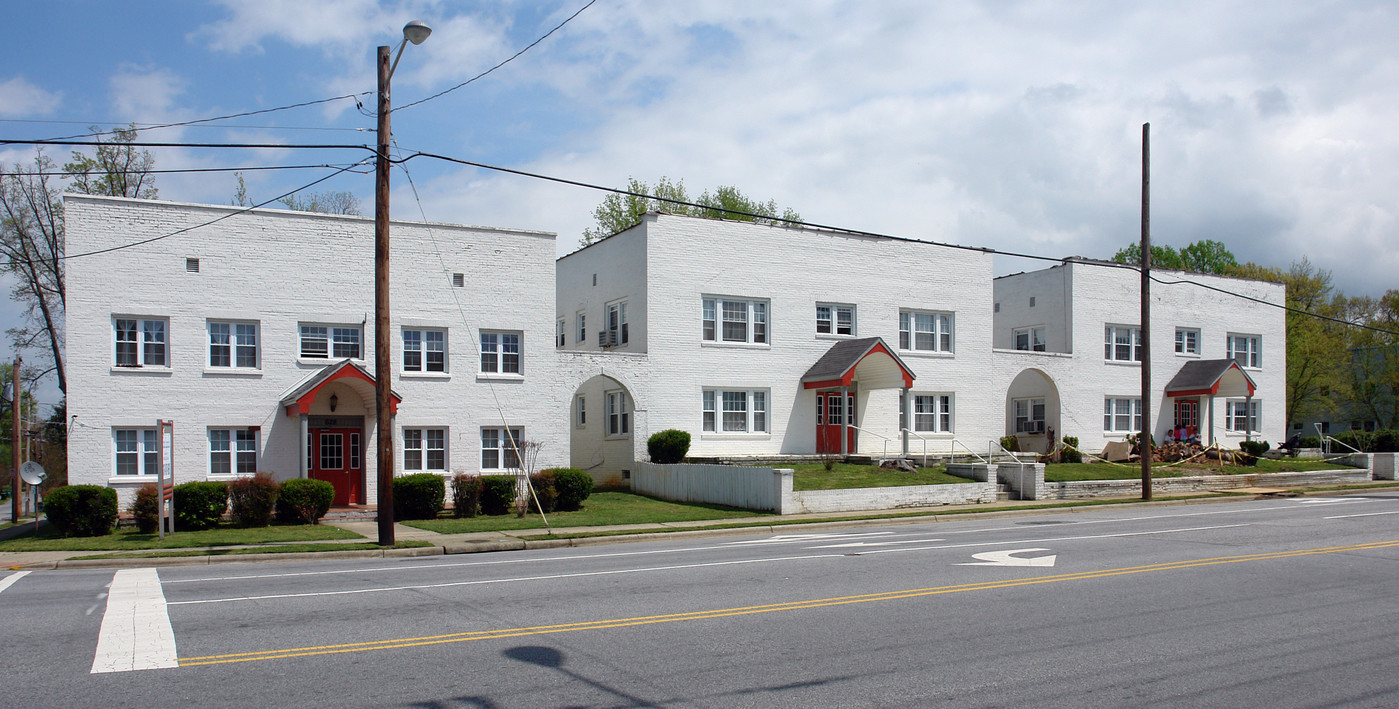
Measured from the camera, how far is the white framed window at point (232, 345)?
2394 centimetres

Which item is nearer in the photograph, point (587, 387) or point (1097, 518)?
point (1097, 518)

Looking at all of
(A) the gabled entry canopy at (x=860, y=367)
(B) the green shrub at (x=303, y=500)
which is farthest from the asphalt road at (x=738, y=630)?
(A) the gabled entry canopy at (x=860, y=367)

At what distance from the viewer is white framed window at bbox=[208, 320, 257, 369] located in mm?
23938

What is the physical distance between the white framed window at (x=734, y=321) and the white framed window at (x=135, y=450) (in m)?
15.5

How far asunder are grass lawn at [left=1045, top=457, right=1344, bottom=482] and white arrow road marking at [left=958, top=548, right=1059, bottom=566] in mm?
16982

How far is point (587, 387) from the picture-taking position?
1313 inches

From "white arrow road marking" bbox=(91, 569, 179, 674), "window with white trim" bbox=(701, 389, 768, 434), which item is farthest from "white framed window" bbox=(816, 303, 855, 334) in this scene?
"white arrow road marking" bbox=(91, 569, 179, 674)

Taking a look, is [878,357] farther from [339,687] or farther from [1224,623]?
[339,687]

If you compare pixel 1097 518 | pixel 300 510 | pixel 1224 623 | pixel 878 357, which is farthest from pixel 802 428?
pixel 1224 623

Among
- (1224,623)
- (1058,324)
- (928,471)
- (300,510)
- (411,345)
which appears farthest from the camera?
(1058,324)

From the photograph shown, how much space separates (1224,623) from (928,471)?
1998 cm

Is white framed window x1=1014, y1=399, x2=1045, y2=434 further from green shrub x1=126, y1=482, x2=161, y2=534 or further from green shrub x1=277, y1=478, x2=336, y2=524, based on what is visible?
green shrub x1=126, y1=482, x2=161, y2=534

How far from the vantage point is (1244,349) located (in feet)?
140

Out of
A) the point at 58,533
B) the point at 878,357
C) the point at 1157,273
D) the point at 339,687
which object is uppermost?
the point at 1157,273
